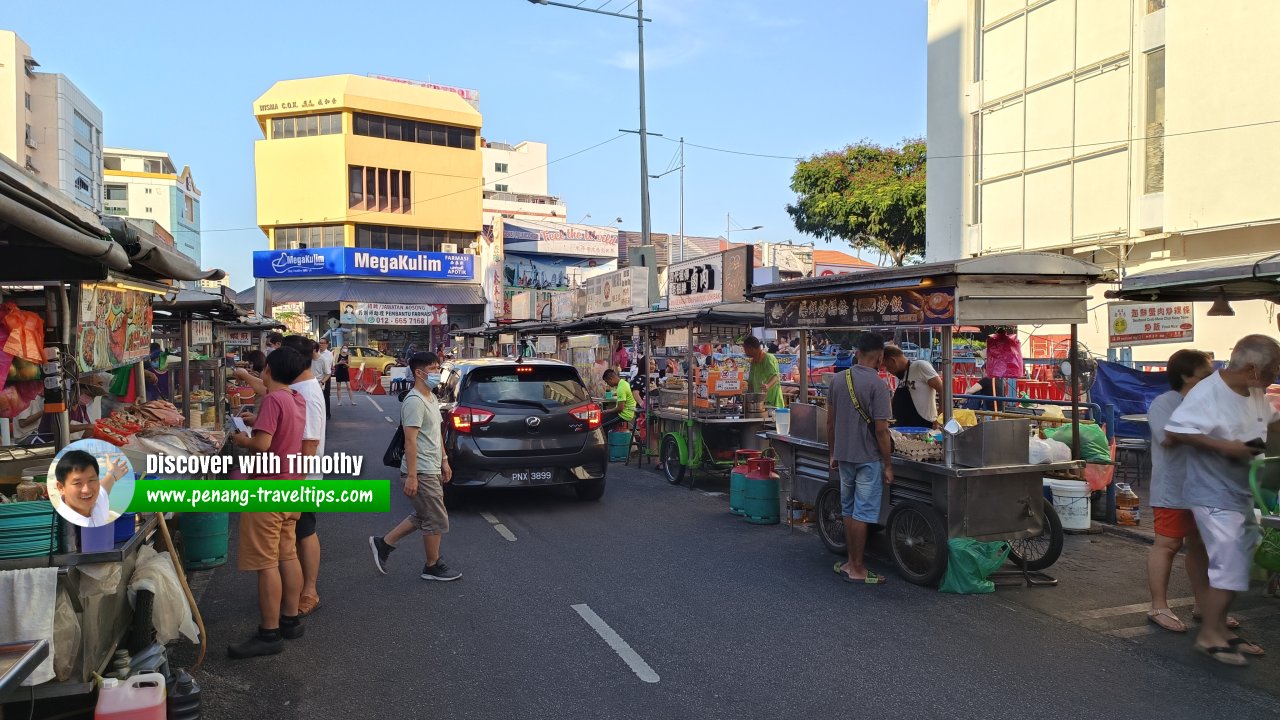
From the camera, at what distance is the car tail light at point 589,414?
9.59 metres

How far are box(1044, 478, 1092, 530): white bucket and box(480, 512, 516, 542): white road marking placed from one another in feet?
17.8

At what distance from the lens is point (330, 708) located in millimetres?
4348

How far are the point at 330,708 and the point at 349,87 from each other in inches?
1620

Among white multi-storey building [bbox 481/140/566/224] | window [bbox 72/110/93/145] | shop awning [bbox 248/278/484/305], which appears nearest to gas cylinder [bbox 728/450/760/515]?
shop awning [bbox 248/278/484/305]

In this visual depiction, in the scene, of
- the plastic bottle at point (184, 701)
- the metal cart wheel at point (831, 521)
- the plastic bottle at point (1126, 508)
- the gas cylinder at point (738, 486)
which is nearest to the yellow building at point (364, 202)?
the gas cylinder at point (738, 486)

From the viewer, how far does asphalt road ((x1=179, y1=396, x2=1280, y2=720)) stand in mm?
4398

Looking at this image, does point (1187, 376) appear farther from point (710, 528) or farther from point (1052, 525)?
point (710, 528)

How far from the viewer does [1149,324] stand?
36.6ft

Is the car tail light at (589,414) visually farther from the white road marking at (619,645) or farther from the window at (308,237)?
the window at (308,237)

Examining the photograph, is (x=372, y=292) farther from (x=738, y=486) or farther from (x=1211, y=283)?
(x=1211, y=283)

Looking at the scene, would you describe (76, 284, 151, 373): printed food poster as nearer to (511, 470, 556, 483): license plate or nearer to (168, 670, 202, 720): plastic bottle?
(168, 670, 202, 720): plastic bottle

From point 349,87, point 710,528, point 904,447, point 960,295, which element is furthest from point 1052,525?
point 349,87

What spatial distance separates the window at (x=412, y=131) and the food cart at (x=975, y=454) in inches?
1525

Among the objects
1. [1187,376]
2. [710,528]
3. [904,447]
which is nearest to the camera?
[1187,376]
